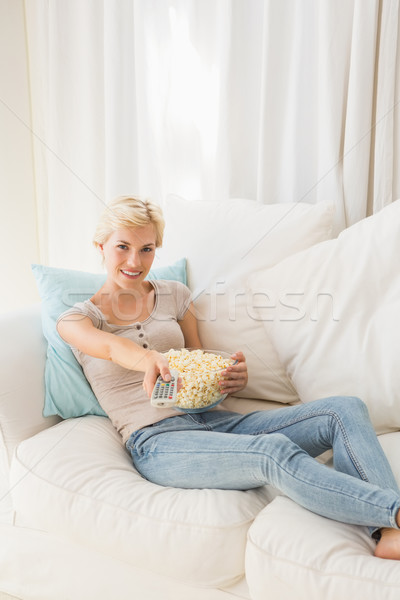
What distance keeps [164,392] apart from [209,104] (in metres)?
1.42

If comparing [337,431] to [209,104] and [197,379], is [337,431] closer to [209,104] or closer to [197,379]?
[197,379]

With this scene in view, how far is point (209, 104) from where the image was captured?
2123 millimetres

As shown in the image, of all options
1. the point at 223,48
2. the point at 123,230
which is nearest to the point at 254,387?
the point at 123,230

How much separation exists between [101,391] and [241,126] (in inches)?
47.4

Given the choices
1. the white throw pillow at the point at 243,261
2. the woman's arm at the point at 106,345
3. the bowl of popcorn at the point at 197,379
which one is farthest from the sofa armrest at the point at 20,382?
the white throw pillow at the point at 243,261

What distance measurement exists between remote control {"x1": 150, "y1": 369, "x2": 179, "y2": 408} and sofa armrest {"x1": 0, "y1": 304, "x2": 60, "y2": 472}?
16.3 inches

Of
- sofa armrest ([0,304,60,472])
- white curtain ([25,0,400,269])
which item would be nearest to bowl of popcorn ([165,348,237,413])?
sofa armrest ([0,304,60,472])

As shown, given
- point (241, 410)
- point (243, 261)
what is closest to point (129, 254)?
point (243, 261)

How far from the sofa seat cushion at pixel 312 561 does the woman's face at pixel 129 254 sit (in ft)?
2.40

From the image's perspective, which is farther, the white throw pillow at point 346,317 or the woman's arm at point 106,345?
the white throw pillow at point 346,317

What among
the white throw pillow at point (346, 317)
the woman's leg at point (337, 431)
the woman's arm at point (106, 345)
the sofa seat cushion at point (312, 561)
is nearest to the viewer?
the sofa seat cushion at point (312, 561)

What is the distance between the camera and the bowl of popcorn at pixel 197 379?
4.13ft

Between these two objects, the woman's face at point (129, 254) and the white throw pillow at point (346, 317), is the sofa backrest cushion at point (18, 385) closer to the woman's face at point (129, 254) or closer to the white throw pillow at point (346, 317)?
the woman's face at point (129, 254)

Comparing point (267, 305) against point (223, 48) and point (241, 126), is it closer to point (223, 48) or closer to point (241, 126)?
point (241, 126)
